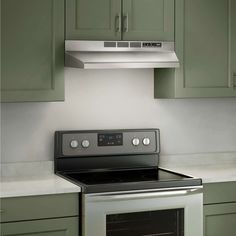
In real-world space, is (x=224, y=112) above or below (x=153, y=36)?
below

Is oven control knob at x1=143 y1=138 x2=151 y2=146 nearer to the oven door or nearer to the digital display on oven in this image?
the digital display on oven

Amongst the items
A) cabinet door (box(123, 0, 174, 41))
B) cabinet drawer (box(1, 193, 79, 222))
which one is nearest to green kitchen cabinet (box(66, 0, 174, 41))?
cabinet door (box(123, 0, 174, 41))

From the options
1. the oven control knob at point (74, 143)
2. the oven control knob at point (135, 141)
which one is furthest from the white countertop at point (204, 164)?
the oven control knob at point (74, 143)

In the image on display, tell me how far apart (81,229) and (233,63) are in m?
1.44

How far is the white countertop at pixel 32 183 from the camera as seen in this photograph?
322 cm

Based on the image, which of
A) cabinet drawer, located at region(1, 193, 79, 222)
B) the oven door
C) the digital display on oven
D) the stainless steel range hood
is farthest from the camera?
the digital display on oven

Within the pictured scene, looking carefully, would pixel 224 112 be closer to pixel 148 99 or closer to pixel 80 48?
pixel 148 99

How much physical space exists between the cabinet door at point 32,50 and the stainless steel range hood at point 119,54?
0.09m

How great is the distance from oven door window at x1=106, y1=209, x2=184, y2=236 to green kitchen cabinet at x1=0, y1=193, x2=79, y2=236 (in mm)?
212

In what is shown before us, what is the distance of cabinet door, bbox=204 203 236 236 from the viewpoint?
368 cm

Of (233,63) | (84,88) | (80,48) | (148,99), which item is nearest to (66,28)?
(80,48)

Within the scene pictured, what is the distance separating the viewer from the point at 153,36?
12.2ft

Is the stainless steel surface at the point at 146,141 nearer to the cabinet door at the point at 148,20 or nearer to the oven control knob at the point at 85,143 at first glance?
the oven control knob at the point at 85,143

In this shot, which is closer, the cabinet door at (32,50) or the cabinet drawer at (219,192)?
the cabinet door at (32,50)
